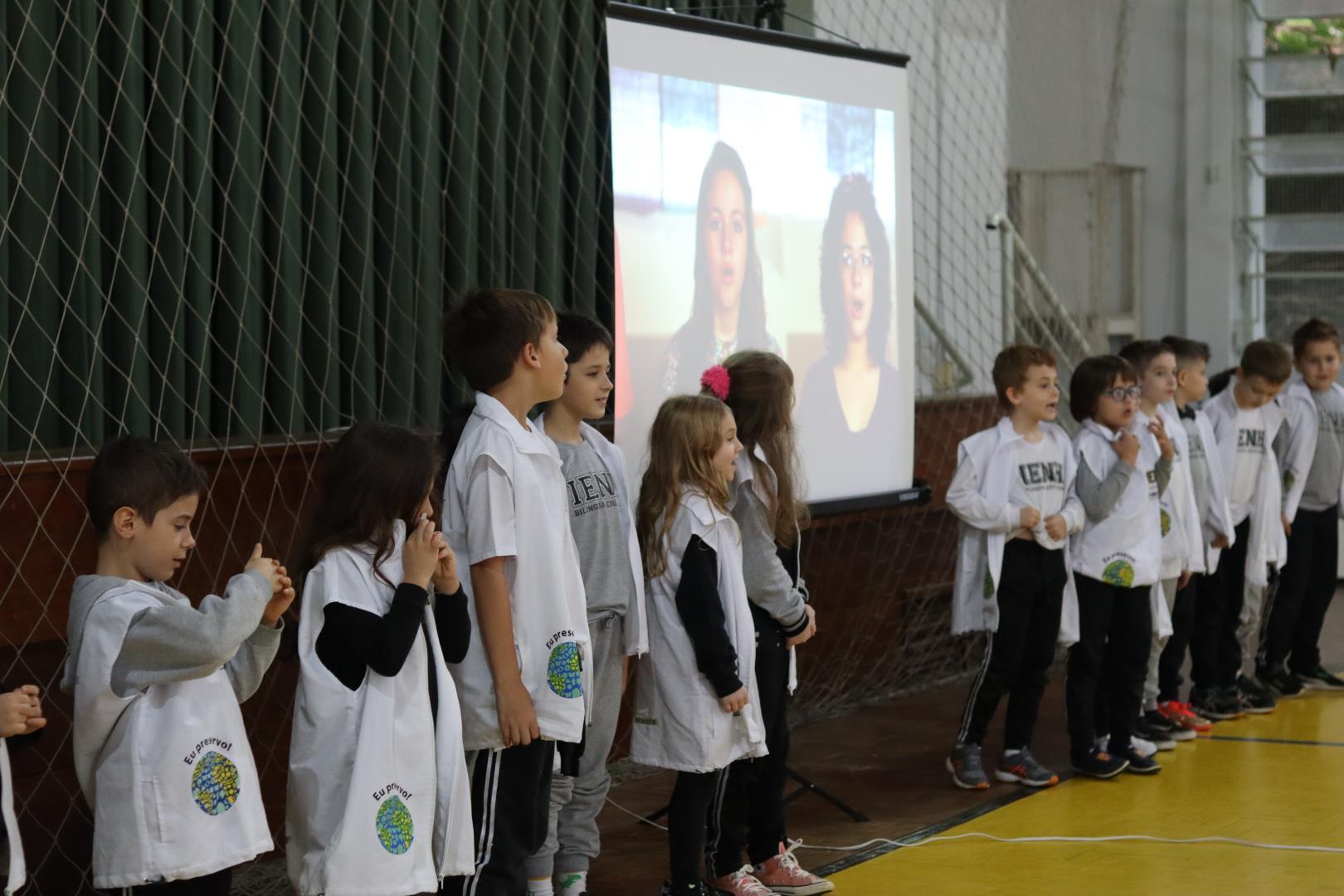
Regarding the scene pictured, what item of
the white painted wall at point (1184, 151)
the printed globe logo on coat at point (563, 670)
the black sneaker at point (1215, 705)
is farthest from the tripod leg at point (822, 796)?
the white painted wall at point (1184, 151)

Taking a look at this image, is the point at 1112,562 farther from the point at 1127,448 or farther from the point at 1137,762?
the point at 1137,762

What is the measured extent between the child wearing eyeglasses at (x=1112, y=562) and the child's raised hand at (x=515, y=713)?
6.32ft

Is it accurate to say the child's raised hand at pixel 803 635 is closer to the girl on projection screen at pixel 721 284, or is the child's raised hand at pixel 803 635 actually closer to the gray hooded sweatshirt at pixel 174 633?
the girl on projection screen at pixel 721 284

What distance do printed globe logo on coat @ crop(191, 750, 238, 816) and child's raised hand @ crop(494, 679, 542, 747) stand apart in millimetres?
427

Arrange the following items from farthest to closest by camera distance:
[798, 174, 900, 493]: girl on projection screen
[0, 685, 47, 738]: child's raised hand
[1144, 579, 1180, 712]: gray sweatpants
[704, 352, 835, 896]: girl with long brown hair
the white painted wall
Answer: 1. the white painted wall
2. [1144, 579, 1180, 712]: gray sweatpants
3. [798, 174, 900, 493]: girl on projection screen
4. [704, 352, 835, 896]: girl with long brown hair
5. [0, 685, 47, 738]: child's raised hand

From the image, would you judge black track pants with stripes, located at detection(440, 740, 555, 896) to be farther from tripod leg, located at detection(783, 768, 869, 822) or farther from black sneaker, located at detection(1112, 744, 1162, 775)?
black sneaker, located at detection(1112, 744, 1162, 775)

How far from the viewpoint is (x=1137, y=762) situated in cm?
407

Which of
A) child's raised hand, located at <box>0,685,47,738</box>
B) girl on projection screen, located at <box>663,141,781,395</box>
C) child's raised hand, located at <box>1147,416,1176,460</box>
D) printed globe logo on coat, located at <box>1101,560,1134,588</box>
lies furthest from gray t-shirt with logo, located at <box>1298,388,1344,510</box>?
child's raised hand, located at <box>0,685,47,738</box>

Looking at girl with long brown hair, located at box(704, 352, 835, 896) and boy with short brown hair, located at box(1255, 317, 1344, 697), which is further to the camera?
boy with short brown hair, located at box(1255, 317, 1344, 697)

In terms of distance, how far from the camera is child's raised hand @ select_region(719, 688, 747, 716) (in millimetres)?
2852

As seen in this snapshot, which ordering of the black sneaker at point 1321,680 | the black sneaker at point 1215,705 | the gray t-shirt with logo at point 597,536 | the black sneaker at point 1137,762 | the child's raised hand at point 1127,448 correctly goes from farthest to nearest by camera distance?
the black sneaker at point 1321,680
the black sneaker at point 1215,705
the black sneaker at point 1137,762
the child's raised hand at point 1127,448
the gray t-shirt with logo at point 597,536

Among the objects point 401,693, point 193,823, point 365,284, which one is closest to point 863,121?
point 365,284

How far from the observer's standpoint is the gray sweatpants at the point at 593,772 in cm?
286

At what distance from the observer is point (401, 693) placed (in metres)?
2.28
